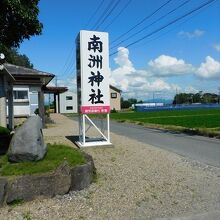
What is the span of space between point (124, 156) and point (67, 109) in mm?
76962

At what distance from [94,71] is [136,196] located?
7539 millimetres

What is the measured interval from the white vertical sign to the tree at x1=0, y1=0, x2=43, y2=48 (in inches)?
212

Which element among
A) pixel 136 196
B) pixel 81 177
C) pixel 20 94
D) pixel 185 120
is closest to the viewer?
pixel 136 196

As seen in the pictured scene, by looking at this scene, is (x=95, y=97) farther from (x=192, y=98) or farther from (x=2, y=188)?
(x=192, y=98)

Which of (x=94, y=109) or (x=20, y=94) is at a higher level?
(x=20, y=94)

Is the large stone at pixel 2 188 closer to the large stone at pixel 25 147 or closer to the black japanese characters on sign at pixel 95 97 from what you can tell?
the large stone at pixel 25 147

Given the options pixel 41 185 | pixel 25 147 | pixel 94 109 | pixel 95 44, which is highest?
pixel 95 44

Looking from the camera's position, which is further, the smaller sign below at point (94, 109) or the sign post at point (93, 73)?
the smaller sign below at point (94, 109)

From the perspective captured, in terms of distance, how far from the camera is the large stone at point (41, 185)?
6.42 metres

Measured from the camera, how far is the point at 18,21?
7.60 meters

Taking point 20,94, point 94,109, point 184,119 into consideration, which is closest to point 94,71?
point 94,109

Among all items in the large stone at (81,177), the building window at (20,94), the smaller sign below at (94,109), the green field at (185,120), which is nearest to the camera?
the large stone at (81,177)

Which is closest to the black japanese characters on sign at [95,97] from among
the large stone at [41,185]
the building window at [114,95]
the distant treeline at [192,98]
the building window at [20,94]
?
the large stone at [41,185]

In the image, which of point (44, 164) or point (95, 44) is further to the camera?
point (95, 44)
